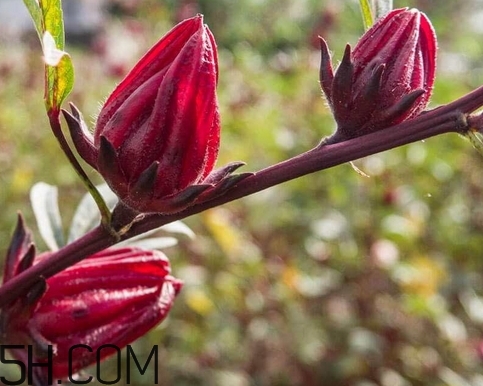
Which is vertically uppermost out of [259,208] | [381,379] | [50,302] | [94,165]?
[94,165]

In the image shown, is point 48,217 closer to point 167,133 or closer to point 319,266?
point 167,133

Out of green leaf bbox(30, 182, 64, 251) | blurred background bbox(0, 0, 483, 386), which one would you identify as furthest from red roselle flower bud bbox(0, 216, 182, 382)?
blurred background bbox(0, 0, 483, 386)

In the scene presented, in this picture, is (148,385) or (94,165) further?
(148,385)

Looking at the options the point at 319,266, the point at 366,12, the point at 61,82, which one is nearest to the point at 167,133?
the point at 61,82

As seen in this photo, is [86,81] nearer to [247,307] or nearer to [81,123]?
[247,307]

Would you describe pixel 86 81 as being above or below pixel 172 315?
above

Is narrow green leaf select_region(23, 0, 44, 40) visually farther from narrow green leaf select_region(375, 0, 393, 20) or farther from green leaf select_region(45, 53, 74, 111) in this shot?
narrow green leaf select_region(375, 0, 393, 20)

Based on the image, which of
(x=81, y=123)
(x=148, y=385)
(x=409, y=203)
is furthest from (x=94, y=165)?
(x=409, y=203)

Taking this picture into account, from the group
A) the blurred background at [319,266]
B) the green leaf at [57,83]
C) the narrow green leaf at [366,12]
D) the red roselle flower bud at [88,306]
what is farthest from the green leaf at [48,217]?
the blurred background at [319,266]
